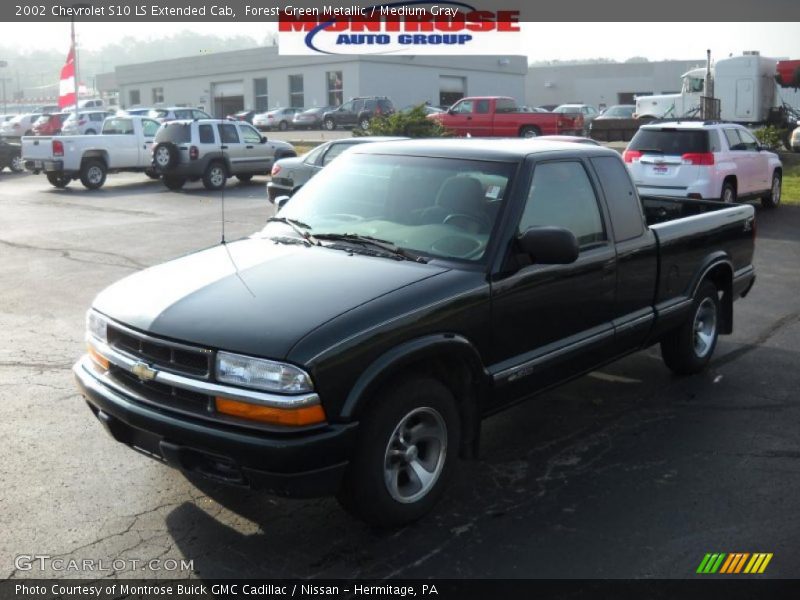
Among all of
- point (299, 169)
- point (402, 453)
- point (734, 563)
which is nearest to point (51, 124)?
point (299, 169)

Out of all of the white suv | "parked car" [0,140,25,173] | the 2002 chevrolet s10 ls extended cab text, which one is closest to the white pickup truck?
"parked car" [0,140,25,173]

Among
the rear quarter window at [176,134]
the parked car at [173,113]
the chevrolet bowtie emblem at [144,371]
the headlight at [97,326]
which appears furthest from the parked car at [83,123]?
the chevrolet bowtie emblem at [144,371]

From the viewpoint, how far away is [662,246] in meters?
5.99

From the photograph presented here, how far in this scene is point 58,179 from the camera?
919 inches

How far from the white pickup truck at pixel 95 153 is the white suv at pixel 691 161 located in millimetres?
13528

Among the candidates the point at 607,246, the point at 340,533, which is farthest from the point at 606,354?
the point at 340,533

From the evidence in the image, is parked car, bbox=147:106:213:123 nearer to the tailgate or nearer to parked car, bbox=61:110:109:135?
parked car, bbox=61:110:109:135

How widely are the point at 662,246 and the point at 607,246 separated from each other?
2.41ft

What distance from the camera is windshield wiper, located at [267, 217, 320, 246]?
16.2 ft

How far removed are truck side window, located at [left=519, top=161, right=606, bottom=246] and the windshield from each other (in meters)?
0.21

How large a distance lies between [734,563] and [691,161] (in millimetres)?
12180

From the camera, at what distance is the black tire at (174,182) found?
72.6 feet

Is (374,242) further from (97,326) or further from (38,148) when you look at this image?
(38,148)

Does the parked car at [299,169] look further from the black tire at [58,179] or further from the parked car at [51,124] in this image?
the parked car at [51,124]
